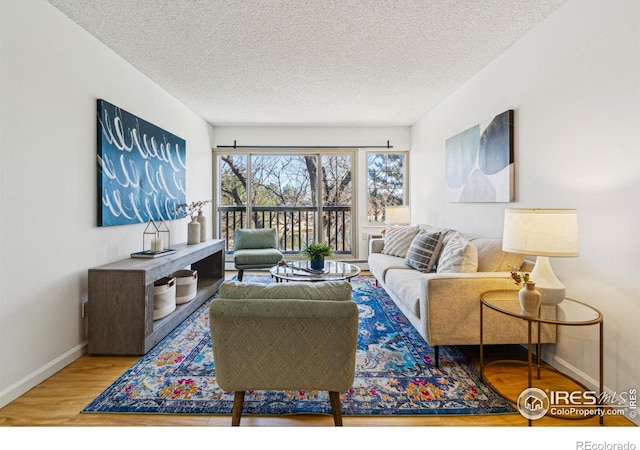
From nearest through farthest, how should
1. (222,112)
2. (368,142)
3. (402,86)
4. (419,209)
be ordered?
1. (402,86)
2. (222,112)
3. (419,209)
4. (368,142)

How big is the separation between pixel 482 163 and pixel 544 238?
148cm

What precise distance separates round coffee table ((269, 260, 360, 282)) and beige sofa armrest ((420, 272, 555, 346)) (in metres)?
1.03

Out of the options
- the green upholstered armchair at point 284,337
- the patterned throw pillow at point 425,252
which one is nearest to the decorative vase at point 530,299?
the green upholstered armchair at point 284,337

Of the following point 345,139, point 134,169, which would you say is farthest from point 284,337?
point 345,139

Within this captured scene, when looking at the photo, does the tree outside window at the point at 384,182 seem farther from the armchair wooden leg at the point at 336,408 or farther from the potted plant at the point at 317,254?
the armchair wooden leg at the point at 336,408

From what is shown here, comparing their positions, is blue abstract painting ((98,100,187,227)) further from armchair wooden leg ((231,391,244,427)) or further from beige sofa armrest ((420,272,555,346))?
beige sofa armrest ((420,272,555,346))

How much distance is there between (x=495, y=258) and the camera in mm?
2436

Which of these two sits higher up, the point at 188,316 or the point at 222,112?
the point at 222,112

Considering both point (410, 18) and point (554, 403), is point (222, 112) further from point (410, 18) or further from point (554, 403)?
point (554, 403)

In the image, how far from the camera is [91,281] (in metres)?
2.27

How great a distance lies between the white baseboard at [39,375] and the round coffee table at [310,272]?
5.26 ft

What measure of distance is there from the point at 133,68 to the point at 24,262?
204 cm

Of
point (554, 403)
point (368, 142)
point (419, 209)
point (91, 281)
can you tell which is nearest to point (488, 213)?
point (554, 403)

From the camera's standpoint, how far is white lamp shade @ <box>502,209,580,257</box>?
1.68 m
